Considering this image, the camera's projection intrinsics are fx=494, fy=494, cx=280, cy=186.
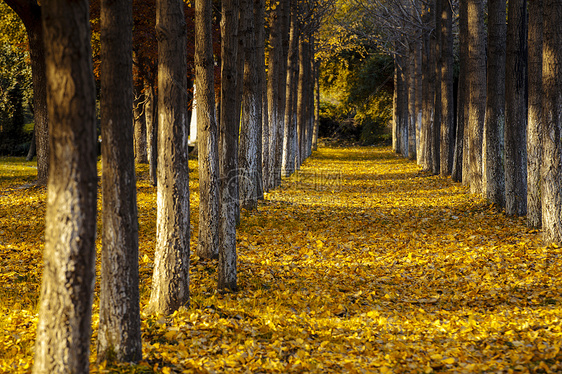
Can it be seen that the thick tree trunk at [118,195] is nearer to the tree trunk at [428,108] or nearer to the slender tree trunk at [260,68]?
the slender tree trunk at [260,68]

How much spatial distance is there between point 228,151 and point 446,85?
14480mm

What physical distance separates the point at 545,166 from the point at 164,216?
6.75m

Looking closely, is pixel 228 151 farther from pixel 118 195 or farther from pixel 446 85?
pixel 446 85

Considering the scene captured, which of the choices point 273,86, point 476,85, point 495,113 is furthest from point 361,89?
point 495,113

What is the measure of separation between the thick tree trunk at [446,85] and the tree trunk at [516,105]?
8.42 meters

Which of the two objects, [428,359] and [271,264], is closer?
[428,359]

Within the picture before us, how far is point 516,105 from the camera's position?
1092cm

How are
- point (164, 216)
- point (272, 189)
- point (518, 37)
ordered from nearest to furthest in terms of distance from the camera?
point (164, 216), point (518, 37), point (272, 189)

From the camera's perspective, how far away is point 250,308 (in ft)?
21.6

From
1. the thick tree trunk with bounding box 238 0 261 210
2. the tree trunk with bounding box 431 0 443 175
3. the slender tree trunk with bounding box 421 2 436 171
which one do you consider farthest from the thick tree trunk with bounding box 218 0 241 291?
the slender tree trunk with bounding box 421 2 436 171

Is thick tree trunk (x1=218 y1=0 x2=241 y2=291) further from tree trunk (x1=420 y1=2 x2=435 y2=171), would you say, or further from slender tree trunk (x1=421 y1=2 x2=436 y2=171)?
tree trunk (x1=420 y1=2 x2=435 y2=171)

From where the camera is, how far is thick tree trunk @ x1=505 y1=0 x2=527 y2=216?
10.9 metres

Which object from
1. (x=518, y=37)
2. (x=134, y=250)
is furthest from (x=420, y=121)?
(x=134, y=250)

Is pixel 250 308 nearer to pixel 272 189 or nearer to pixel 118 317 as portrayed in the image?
pixel 118 317
